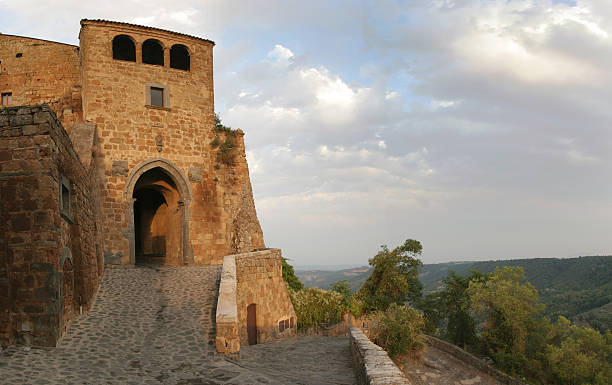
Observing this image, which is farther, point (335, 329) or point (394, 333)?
point (335, 329)

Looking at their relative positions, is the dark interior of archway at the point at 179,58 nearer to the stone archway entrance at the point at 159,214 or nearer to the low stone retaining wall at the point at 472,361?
the stone archway entrance at the point at 159,214

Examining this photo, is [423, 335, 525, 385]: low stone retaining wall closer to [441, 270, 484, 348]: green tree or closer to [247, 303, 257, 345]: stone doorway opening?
[441, 270, 484, 348]: green tree

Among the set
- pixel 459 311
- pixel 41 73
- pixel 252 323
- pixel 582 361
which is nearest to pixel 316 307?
pixel 252 323

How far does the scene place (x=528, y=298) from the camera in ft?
78.3

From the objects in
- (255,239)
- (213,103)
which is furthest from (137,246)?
(213,103)

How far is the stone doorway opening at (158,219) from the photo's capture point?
17594 millimetres

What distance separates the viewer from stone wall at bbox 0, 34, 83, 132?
17516 mm

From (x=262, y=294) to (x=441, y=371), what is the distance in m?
9.01

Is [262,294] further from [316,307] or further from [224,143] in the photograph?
[224,143]

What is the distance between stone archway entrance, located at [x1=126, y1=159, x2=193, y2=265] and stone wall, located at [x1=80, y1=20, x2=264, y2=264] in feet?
0.22

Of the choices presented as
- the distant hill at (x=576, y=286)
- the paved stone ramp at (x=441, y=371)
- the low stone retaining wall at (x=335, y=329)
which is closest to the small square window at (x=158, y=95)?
the low stone retaining wall at (x=335, y=329)

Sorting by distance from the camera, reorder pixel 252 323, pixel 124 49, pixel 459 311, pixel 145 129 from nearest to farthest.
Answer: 1. pixel 252 323
2. pixel 145 129
3. pixel 124 49
4. pixel 459 311

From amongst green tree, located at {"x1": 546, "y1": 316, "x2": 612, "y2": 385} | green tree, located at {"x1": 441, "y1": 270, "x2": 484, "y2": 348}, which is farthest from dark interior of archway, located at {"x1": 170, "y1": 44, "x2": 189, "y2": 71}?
green tree, located at {"x1": 546, "y1": 316, "x2": 612, "y2": 385}

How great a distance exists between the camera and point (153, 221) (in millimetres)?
21391
